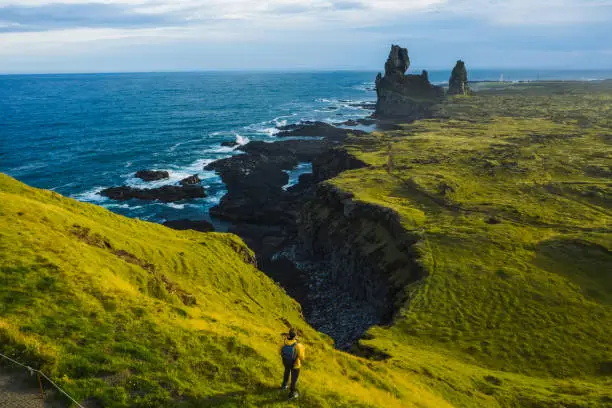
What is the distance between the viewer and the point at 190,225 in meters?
78.5

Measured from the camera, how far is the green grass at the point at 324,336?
17.0 metres

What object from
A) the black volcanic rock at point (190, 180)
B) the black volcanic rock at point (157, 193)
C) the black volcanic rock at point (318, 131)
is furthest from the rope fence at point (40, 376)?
the black volcanic rock at point (318, 131)

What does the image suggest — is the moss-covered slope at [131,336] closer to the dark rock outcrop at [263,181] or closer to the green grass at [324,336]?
the green grass at [324,336]

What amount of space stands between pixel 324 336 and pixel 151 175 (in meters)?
82.4

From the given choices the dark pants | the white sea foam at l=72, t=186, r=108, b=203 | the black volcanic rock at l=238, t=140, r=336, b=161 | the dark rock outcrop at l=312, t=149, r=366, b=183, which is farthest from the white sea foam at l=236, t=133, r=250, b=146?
→ the dark pants

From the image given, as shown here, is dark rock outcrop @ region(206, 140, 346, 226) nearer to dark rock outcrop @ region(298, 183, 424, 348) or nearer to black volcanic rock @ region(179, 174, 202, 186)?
black volcanic rock @ region(179, 174, 202, 186)

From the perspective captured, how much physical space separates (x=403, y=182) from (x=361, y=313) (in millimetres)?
32158

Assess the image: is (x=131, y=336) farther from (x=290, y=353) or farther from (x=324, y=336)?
(x=324, y=336)

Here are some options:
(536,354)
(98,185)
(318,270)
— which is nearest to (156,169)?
(98,185)

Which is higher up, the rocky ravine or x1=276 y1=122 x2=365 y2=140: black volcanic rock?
x1=276 y1=122 x2=365 y2=140: black volcanic rock

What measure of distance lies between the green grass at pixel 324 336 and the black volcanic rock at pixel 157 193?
129ft

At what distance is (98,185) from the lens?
331 feet

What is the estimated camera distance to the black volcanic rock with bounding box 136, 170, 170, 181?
105m

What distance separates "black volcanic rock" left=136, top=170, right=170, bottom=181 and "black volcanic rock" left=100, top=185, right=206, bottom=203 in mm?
9812
